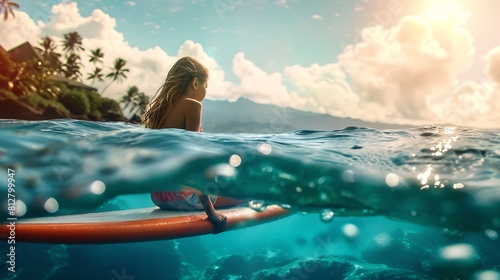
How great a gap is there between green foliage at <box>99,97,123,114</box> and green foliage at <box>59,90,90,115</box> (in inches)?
141

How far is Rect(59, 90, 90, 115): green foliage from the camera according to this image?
145 ft

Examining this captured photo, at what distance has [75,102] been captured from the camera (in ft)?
146

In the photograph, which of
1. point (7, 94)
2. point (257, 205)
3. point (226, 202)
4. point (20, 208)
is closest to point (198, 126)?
point (226, 202)

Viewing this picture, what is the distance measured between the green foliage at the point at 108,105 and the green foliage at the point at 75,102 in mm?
3570

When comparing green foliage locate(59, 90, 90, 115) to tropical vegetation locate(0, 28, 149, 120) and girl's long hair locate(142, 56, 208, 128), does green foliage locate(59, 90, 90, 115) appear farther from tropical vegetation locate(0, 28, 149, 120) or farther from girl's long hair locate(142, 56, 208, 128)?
girl's long hair locate(142, 56, 208, 128)

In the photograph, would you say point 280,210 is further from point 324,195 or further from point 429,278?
point 429,278

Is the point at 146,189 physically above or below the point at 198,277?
above

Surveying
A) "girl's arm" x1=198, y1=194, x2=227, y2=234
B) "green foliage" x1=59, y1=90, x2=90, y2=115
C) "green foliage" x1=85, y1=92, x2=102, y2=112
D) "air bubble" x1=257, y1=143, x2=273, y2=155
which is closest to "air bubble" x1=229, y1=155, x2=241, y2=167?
"air bubble" x1=257, y1=143, x2=273, y2=155

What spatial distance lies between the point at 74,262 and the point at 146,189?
6.63 metres

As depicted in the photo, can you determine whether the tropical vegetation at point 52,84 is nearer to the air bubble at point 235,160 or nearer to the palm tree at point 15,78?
the palm tree at point 15,78

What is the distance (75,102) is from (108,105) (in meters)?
5.64

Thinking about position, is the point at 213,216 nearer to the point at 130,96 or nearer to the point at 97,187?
the point at 97,187

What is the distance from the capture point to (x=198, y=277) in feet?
42.1

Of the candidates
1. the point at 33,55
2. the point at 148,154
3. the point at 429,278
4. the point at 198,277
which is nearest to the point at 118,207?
the point at 198,277
